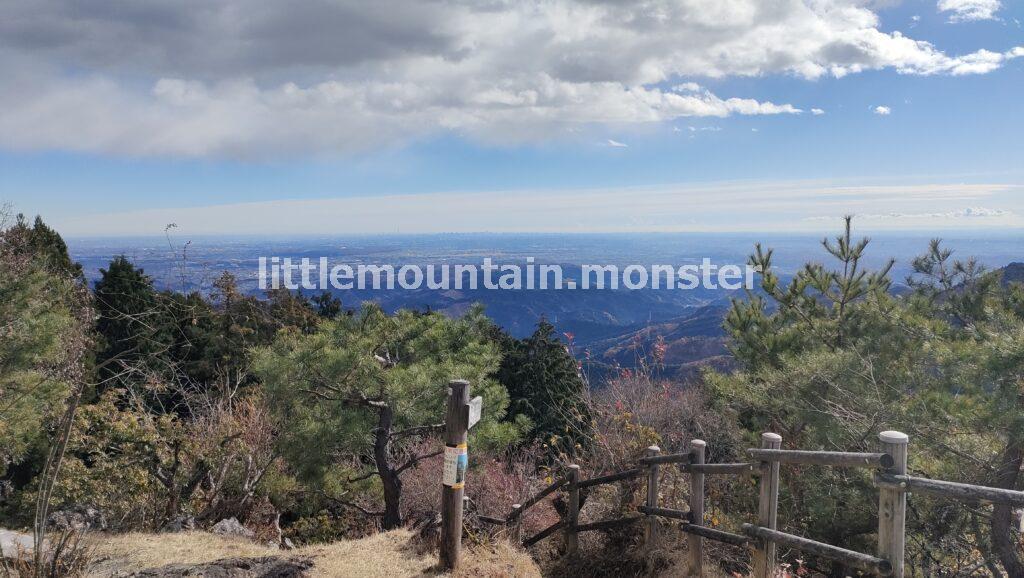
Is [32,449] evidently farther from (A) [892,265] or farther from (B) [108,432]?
(A) [892,265]

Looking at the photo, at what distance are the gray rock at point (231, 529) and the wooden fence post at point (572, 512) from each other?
4054 mm

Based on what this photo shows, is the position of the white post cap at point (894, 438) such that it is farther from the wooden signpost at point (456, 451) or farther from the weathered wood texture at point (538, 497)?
the weathered wood texture at point (538, 497)

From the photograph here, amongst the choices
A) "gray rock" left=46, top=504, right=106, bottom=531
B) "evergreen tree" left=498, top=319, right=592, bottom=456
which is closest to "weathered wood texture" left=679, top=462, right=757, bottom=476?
"gray rock" left=46, top=504, right=106, bottom=531

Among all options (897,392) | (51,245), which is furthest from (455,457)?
(51,245)

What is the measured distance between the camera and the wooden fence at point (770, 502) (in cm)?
277

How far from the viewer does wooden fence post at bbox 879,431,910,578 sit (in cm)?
278

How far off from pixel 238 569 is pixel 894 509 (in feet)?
14.6

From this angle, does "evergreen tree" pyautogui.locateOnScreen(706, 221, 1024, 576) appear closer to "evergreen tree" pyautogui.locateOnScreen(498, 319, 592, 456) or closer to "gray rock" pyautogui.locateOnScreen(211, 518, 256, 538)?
"gray rock" pyautogui.locateOnScreen(211, 518, 256, 538)

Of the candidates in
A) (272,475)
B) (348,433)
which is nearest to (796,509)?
(348,433)

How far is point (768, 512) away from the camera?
358cm

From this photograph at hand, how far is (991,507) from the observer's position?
465 cm

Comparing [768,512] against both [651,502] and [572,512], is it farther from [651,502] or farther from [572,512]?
[572,512]

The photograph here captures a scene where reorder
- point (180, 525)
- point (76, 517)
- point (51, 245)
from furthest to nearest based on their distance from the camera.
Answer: point (51, 245)
point (76, 517)
point (180, 525)

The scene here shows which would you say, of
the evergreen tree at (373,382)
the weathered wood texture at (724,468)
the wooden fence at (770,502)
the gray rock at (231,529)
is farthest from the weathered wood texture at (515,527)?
the gray rock at (231,529)
